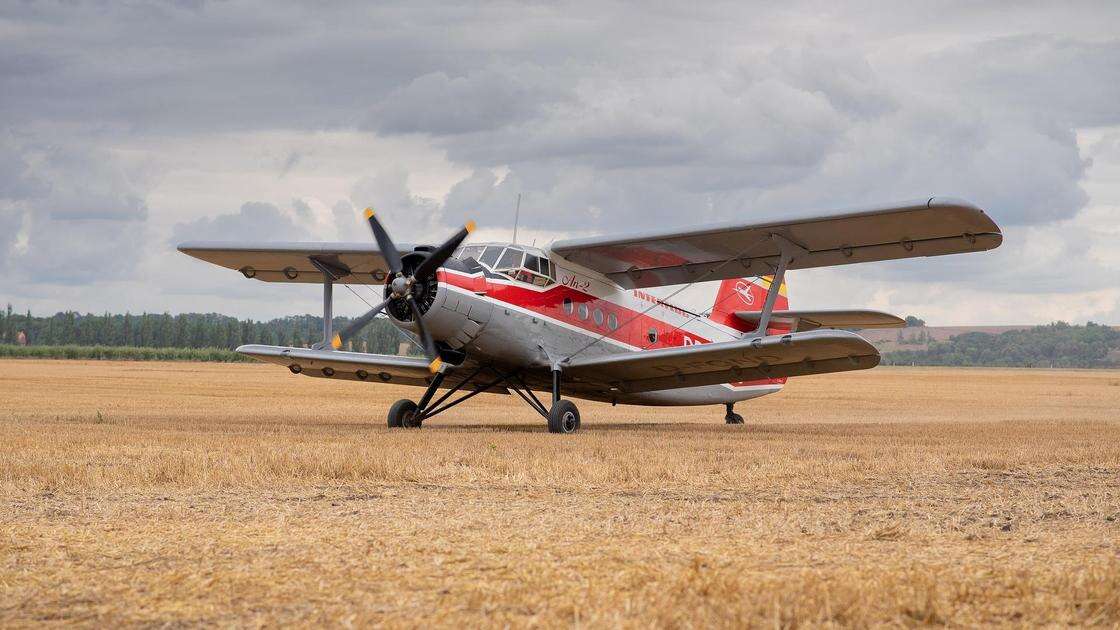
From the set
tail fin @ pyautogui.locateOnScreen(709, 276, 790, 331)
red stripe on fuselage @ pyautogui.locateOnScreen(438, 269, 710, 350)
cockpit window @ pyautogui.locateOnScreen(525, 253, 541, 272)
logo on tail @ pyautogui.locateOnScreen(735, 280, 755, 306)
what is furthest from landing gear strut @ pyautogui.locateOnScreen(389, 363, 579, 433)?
logo on tail @ pyautogui.locateOnScreen(735, 280, 755, 306)

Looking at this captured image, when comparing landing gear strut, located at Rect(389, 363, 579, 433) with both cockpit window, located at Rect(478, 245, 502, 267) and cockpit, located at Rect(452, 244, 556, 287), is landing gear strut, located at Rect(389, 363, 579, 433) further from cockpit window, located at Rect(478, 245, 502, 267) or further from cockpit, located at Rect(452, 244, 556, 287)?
cockpit window, located at Rect(478, 245, 502, 267)

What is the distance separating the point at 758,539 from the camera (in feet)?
26.8

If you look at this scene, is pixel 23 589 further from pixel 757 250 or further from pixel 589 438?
pixel 757 250

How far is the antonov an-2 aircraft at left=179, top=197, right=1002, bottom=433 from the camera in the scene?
19625mm

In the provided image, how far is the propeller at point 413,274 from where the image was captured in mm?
19219

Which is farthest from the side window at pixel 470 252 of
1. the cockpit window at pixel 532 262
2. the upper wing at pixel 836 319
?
the upper wing at pixel 836 319

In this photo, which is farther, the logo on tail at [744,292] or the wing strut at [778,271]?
the logo on tail at [744,292]

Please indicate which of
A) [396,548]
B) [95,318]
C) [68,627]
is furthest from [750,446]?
[95,318]

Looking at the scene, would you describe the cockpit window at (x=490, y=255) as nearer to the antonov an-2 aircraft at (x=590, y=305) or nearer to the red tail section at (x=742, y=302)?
the antonov an-2 aircraft at (x=590, y=305)

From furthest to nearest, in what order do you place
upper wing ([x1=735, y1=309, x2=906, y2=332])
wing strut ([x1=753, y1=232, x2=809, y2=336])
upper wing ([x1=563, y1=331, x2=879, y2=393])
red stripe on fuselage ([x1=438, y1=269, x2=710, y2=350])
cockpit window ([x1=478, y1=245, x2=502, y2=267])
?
upper wing ([x1=735, y1=309, x2=906, y2=332]), cockpit window ([x1=478, y1=245, x2=502, y2=267]), red stripe on fuselage ([x1=438, y1=269, x2=710, y2=350]), wing strut ([x1=753, y1=232, x2=809, y2=336]), upper wing ([x1=563, y1=331, x2=879, y2=393])

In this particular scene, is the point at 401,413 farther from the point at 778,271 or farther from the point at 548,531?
the point at 548,531

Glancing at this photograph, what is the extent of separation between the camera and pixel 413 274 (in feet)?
64.2

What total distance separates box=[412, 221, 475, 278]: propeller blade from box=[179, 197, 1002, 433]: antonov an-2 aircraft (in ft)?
0.09

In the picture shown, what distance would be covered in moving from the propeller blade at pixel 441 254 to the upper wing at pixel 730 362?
146 inches
